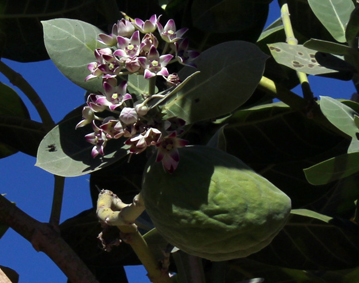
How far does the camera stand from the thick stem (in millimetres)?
1115

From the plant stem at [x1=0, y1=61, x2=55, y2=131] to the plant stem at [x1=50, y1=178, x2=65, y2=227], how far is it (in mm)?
166

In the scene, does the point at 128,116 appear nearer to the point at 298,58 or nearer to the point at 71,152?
the point at 71,152

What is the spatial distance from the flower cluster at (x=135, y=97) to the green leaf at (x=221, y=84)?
3 centimetres

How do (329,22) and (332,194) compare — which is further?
(332,194)

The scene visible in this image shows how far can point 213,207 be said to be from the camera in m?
0.85

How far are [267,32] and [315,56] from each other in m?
0.29

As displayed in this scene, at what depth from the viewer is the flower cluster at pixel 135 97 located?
90 centimetres

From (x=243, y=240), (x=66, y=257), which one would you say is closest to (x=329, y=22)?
(x=243, y=240)

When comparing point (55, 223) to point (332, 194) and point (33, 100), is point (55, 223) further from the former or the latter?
point (332, 194)

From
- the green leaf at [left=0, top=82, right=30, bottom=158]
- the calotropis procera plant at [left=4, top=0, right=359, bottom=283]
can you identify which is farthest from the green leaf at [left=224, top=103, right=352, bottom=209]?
the green leaf at [left=0, top=82, right=30, bottom=158]

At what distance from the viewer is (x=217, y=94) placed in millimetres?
934

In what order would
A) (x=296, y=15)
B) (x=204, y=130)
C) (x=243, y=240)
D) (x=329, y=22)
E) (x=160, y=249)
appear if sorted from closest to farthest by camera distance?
(x=243, y=240)
(x=160, y=249)
(x=329, y=22)
(x=204, y=130)
(x=296, y=15)

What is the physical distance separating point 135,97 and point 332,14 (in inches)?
17.5

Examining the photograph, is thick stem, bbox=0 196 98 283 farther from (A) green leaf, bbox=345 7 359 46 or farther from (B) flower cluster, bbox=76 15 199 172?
(A) green leaf, bbox=345 7 359 46
